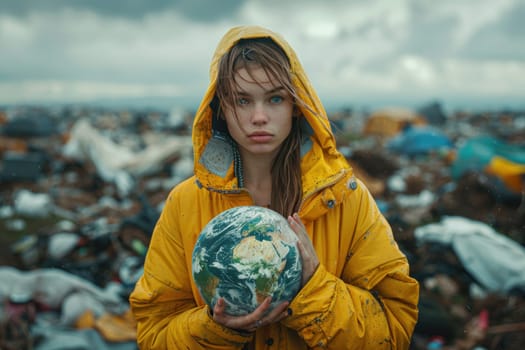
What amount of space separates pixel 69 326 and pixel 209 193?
392cm

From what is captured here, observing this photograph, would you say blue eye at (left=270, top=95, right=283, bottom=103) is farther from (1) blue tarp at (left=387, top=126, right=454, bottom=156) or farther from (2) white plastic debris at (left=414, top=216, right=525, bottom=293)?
(1) blue tarp at (left=387, top=126, right=454, bottom=156)

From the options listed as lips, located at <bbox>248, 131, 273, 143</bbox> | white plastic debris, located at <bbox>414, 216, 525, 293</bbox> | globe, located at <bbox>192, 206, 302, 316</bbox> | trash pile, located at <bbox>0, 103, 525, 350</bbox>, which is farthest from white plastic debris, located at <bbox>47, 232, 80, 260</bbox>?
white plastic debris, located at <bbox>414, 216, 525, 293</bbox>

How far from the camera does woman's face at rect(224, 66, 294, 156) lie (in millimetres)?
1694

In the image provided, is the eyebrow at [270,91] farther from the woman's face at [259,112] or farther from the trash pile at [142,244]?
the trash pile at [142,244]

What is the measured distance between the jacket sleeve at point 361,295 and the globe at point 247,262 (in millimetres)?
117

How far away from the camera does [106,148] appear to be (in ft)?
45.2

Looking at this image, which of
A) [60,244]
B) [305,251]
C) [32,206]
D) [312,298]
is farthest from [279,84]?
[32,206]

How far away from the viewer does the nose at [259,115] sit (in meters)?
1.69

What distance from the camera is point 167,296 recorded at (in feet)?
6.04

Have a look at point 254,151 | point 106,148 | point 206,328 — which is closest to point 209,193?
point 254,151

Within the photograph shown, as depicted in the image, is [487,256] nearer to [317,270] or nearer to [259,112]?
[317,270]

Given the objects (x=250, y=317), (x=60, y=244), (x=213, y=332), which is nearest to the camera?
(x=250, y=317)

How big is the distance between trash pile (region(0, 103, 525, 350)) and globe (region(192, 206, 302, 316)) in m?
0.89

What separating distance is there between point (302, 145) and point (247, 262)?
70cm
